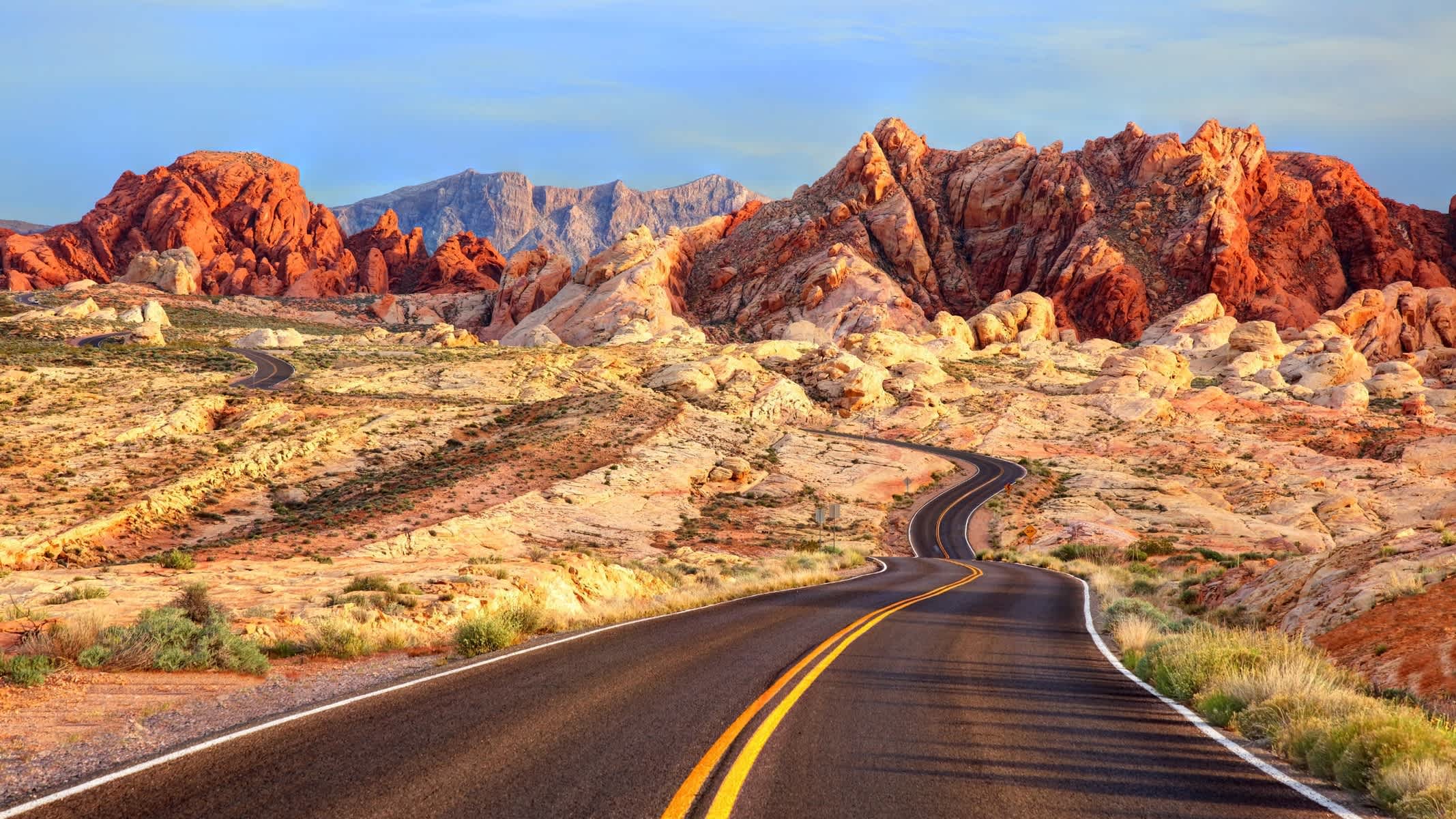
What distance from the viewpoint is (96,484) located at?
35.8 m

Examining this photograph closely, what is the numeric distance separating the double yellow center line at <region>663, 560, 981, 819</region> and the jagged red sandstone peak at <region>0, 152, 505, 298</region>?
167 meters

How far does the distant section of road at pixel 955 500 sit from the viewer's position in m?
50.3

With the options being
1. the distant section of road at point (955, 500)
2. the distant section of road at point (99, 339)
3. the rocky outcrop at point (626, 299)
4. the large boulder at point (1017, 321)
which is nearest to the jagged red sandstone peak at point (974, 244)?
the rocky outcrop at point (626, 299)

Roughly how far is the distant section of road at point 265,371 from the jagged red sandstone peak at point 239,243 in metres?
81.4

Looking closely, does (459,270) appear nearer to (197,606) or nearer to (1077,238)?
(1077,238)

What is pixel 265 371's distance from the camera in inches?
2717

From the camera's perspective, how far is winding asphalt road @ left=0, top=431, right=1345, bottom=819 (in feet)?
18.5

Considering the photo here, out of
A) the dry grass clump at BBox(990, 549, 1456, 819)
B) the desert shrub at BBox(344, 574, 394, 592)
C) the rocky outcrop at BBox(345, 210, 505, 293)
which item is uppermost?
the rocky outcrop at BBox(345, 210, 505, 293)

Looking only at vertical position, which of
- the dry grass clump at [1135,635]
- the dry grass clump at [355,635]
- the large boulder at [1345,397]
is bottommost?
the dry grass clump at [1135,635]

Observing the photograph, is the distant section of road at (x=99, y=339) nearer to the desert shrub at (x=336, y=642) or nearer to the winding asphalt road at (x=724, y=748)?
the desert shrub at (x=336, y=642)

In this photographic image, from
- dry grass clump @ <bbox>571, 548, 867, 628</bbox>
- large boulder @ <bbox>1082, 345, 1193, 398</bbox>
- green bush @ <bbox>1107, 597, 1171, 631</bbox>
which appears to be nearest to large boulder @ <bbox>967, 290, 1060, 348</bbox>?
large boulder @ <bbox>1082, 345, 1193, 398</bbox>

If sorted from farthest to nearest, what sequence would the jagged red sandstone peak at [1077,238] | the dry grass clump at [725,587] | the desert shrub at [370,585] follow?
the jagged red sandstone peak at [1077,238], the dry grass clump at [725,587], the desert shrub at [370,585]

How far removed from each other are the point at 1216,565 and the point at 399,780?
1361 inches

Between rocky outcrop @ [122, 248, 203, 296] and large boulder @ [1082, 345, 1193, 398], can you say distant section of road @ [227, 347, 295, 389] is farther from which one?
large boulder @ [1082, 345, 1193, 398]
